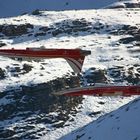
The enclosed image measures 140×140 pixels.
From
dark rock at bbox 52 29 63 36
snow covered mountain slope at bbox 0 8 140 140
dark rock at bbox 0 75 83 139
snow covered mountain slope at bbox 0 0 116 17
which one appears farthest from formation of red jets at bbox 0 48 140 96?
snow covered mountain slope at bbox 0 0 116 17

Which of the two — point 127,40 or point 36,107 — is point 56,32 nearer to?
point 127,40

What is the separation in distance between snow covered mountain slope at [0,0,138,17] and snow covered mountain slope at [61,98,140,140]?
2811 inches

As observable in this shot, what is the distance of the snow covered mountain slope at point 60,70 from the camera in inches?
2785

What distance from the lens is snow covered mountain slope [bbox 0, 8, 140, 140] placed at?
232 ft

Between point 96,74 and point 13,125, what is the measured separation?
55.8 ft

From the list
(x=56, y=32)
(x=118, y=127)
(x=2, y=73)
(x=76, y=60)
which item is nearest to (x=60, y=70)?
(x=2, y=73)

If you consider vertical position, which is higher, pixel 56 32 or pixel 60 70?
pixel 56 32

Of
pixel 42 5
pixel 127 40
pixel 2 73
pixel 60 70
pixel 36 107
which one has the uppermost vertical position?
pixel 42 5

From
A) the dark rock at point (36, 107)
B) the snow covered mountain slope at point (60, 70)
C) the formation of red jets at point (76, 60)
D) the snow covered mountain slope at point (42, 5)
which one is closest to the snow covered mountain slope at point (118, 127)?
the formation of red jets at point (76, 60)

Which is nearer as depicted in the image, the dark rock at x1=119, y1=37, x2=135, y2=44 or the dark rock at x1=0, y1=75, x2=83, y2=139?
the dark rock at x1=0, y1=75, x2=83, y2=139

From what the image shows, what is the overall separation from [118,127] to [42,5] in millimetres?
81192

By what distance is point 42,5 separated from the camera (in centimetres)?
12269

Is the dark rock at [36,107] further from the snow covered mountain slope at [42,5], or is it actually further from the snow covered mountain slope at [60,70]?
the snow covered mountain slope at [42,5]

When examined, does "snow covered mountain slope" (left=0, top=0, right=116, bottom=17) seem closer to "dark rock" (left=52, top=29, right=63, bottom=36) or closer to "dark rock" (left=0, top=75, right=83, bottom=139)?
"dark rock" (left=52, top=29, right=63, bottom=36)
